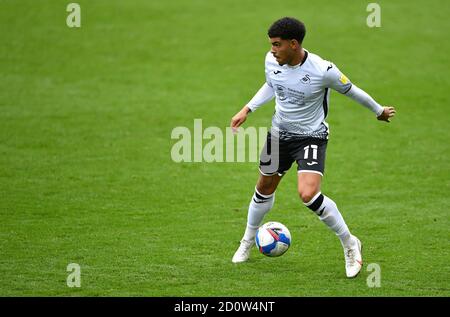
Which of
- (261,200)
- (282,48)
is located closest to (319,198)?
(261,200)

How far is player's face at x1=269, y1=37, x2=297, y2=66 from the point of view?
30.0 feet

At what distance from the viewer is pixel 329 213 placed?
933 centimetres

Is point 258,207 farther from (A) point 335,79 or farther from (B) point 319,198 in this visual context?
(A) point 335,79

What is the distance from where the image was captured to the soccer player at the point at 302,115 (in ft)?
30.2

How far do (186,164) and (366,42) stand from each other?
34.4 feet

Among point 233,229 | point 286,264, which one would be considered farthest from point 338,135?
point 286,264

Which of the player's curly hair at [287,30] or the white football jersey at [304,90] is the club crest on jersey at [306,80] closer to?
the white football jersey at [304,90]

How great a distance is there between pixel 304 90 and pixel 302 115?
0.35 m

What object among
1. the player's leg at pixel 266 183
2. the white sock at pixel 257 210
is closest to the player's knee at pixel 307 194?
the player's leg at pixel 266 183

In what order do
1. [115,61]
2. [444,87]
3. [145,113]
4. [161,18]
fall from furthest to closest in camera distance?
1. [161,18]
2. [115,61]
3. [444,87]
4. [145,113]

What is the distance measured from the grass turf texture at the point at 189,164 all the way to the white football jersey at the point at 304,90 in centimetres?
171

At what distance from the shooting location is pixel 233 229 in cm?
1166

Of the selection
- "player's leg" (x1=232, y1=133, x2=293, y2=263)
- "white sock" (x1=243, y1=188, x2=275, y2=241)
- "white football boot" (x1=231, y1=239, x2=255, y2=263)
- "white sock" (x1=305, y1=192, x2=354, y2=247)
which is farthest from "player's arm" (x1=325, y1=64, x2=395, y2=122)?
"white football boot" (x1=231, y1=239, x2=255, y2=263)
